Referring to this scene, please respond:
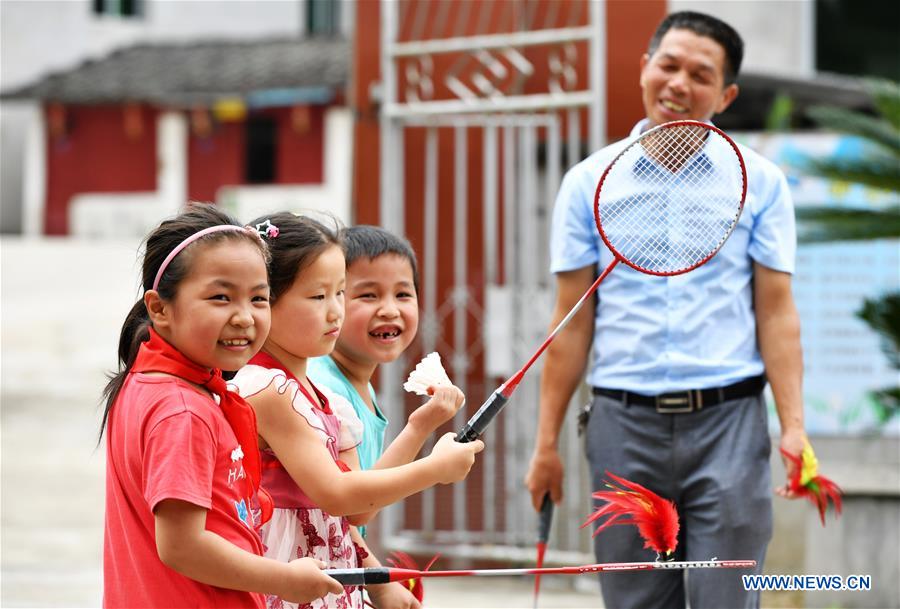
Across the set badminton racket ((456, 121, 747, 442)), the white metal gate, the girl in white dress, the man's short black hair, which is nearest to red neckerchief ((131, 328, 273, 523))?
the girl in white dress

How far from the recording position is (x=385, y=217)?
20.9 feet

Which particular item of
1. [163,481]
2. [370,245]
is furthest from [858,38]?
[163,481]

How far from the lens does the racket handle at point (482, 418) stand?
2.52 m

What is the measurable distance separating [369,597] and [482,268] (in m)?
3.86

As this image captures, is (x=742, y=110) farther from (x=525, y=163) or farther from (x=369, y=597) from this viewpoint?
(x=369, y=597)

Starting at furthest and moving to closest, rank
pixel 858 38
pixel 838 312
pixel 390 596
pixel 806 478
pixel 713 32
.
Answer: pixel 858 38, pixel 838 312, pixel 713 32, pixel 806 478, pixel 390 596

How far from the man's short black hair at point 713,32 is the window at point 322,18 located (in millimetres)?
21990

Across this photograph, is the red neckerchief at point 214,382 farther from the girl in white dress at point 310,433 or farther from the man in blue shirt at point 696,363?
the man in blue shirt at point 696,363

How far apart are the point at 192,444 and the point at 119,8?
24302 mm

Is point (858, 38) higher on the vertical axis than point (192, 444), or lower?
higher

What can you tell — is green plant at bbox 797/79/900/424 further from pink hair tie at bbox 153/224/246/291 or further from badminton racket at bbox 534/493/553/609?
pink hair tie at bbox 153/224/246/291

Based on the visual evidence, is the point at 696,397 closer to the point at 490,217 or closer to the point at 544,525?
the point at 544,525

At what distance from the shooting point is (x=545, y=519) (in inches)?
139

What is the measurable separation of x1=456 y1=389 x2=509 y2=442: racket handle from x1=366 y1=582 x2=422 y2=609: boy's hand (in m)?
0.45
